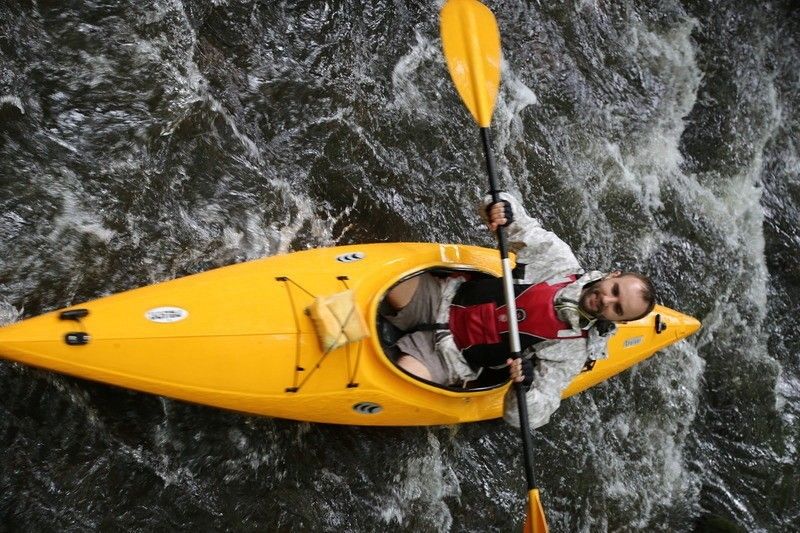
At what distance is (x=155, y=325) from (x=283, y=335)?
445 millimetres

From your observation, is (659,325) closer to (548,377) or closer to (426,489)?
(548,377)

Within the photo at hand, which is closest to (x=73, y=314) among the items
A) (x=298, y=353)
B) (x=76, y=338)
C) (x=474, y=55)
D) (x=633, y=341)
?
(x=76, y=338)

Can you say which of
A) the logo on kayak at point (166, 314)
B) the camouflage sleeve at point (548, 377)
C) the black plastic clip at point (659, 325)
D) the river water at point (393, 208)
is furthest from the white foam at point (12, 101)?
the black plastic clip at point (659, 325)

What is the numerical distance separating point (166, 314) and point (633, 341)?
225cm

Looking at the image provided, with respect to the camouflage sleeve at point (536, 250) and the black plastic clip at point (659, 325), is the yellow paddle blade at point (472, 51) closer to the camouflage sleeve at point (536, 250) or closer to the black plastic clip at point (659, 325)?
the camouflage sleeve at point (536, 250)

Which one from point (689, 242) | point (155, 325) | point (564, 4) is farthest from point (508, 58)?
point (155, 325)

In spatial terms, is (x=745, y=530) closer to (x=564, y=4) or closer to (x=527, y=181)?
(x=527, y=181)

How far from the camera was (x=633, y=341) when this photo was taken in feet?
12.0

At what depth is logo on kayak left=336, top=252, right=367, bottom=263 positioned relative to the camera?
9.88 feet

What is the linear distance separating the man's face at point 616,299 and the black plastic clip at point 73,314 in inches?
67.2

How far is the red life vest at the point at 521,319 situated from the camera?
2.76m

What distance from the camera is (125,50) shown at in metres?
3.22

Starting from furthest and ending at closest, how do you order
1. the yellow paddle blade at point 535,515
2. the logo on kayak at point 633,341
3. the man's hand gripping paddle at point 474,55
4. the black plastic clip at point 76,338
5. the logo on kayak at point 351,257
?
the logo on kayak at point 633,341
the man's hand gripping paddle at point 474,55
the logo on kayak at point 351,257
the yellow paddle blade at point 535,515
the black plastic clip at point 76,338

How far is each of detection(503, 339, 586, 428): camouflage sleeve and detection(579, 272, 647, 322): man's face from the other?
247 mm
